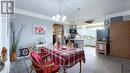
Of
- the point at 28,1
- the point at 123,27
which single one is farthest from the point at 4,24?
the point at 123,27

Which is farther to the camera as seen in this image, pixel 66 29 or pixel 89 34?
pixel 89 34

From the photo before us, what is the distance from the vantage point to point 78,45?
Answer: 26.4 feet

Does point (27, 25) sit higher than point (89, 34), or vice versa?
point (27, 25)

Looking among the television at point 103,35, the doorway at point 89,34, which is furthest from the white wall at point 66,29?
the television at point 103,35

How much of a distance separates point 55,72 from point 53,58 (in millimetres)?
497

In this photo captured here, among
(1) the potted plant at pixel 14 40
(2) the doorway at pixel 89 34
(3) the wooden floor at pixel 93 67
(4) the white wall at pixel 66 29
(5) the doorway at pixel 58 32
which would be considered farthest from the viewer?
(2) the doorway at pixel 89 34

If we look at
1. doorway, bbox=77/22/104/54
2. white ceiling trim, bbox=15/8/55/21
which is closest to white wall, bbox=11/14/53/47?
white ceiling trim, bbox=15/8/55/21

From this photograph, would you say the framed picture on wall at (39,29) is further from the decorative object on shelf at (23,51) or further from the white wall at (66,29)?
the white wall at (66,29)

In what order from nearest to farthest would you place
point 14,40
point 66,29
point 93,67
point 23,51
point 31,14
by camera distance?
point 93,67 < point 14,40 < point 23,51 < point 31,14 < point 66,29

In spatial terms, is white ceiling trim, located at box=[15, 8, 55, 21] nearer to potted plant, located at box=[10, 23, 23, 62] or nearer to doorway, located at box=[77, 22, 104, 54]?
potted plant, located at box=[10, 23, 23, 62]

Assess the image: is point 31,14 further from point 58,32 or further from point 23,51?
point 58,32

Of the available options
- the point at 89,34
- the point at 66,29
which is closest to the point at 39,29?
the point at 66,29

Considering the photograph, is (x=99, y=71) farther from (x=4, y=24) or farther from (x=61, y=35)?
(x=61, y=35)

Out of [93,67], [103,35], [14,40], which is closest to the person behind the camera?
[93,67]
